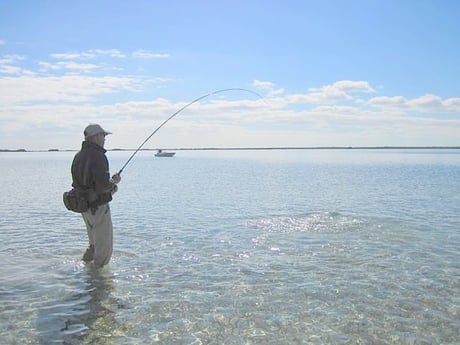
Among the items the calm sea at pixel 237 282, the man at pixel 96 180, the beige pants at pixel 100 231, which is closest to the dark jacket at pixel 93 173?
the man at pixel 96 180

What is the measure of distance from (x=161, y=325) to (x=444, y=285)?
5.43 m

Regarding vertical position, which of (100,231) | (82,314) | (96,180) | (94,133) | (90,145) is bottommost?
(82,314)

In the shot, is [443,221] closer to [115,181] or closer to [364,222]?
[364,222]

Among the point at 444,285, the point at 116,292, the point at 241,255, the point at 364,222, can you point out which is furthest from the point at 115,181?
the point at 364,222

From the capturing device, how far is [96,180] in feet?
27.4

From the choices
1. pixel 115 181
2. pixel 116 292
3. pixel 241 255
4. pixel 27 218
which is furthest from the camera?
pixel 27 218

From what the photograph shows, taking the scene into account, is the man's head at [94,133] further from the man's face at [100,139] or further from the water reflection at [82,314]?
the water reflection at [82,314]

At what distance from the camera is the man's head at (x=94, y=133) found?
8445 mm

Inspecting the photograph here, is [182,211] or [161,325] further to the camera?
[182,211]

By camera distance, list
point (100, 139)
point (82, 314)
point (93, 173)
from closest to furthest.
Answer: point (82, 314) → point (93, 173) → point (100, 139)

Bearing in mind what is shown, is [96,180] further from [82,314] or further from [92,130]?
[82,314]

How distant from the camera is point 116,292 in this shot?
8.18m

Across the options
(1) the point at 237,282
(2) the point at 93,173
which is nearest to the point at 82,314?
(2) the point at 93,173

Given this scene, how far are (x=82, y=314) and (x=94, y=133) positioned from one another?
3238 mm
